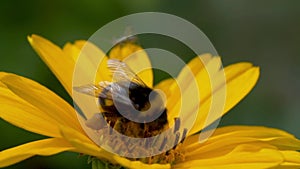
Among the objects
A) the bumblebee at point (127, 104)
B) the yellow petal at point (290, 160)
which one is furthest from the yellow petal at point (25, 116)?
the yellow petal at point (290, 160)

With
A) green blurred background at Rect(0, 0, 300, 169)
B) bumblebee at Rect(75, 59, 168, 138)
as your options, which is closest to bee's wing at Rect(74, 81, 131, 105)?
bumblebee at Rect(75, 59, 168, 138)

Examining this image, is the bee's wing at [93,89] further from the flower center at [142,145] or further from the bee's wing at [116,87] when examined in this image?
the flower center at [142,145]

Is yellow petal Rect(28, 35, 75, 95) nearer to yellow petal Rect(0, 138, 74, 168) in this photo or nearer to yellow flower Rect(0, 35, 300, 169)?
yellow flower Rect(0, 35, 300, 169)

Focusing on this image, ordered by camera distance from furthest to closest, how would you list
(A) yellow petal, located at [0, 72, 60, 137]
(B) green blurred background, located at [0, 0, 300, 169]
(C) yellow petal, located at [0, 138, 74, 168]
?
1. (B) green blurred background, located at [0, 0, 300, 169]
2. (A) yellow petal, located at [0, 72, 60, 137]
3. (C) yellow petal, located at [0, 138, 74, 168]

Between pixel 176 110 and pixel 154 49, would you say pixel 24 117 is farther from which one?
pixel 154 49

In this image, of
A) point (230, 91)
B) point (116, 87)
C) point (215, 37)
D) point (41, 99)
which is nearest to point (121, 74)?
point (116, 87)

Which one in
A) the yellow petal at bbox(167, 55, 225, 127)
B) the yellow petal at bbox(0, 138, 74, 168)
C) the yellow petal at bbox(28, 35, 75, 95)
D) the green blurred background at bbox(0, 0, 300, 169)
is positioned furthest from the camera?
the green blurred background at bbox(0, 0, 300, 169)

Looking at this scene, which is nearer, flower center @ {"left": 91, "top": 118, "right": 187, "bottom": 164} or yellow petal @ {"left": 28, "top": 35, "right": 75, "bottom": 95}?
flower center @ {"left": 91, "top": 118, "right": 187, "bottom": 164}

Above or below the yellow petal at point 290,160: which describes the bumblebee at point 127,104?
above
